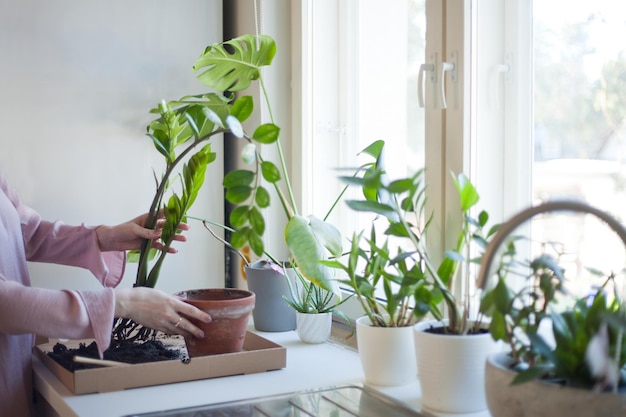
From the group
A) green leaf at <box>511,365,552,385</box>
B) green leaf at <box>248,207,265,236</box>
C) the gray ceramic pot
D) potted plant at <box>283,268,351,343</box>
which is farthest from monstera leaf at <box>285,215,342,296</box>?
green leaf at <box>511,365,552,385</box>

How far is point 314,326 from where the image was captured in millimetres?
1771

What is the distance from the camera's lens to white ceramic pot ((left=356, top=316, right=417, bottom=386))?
142cm

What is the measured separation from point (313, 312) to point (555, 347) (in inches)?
30.6

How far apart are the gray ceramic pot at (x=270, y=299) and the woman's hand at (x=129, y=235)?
245 millimetres

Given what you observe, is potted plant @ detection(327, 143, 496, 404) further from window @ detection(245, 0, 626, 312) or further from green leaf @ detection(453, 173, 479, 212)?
window @ detection(245, 0, 626, 312)

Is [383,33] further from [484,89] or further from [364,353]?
[364,353]

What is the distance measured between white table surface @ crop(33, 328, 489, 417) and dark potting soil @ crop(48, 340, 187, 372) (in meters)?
0.04

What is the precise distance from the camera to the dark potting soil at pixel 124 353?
1488mm

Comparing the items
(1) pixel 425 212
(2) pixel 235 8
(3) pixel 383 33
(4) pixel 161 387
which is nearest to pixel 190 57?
(2) pixel 235 8

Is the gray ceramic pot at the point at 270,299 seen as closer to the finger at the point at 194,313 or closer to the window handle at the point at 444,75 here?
the finger at the point at 194,313

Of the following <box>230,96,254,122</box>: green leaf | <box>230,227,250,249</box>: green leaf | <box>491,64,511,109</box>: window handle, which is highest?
<box>491,64,511,109</box>: window handle

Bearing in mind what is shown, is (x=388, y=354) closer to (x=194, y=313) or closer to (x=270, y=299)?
(x=194, y=313)

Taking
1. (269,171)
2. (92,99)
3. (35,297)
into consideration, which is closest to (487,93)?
(269,171)

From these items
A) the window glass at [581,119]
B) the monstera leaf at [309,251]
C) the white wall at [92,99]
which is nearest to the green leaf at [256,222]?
the monstera leaf at [309,251]
